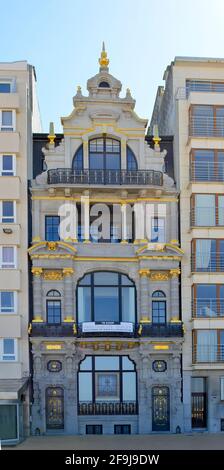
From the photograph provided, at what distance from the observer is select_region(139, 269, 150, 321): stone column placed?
4272 cm

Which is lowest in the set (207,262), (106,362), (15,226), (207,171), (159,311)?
(106,362)

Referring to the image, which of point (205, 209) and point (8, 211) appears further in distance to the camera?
point (205, 209)

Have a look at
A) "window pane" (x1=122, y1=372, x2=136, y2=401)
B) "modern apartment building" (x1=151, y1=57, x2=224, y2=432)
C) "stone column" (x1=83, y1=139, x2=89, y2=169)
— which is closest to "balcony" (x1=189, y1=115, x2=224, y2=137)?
"modern apartment building" (x1=151, y1=57, x2=224, y2=432)

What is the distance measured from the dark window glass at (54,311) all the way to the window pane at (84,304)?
1215 millimetres

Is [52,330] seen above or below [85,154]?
below

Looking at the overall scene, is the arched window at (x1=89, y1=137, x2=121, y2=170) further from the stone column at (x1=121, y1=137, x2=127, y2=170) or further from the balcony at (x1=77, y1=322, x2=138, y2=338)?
the balcony at (x1=77, y1=322, x2=138, y2=338)

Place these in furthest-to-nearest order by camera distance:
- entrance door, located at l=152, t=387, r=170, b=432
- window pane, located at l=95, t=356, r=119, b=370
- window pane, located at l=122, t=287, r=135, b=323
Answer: window pane, located at l=122, t=287, r=135, b=323, window pane, located at l=95, t=356, r=119, b=370, entrance door, located at l=152, t=387, r=170, b=432

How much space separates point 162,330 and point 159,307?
57.8 inches

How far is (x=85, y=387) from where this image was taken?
42438mm

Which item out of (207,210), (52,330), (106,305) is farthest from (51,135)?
(52,330)

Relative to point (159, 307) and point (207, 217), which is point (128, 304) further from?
point (207, 217)

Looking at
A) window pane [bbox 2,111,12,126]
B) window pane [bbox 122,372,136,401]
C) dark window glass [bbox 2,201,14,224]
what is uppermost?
window pane [bbox 2,111,12,126]

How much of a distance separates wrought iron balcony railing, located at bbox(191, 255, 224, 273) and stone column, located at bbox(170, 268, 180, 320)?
3.66 ft

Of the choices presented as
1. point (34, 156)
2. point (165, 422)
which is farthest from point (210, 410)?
point (34, 156)
